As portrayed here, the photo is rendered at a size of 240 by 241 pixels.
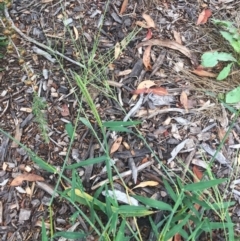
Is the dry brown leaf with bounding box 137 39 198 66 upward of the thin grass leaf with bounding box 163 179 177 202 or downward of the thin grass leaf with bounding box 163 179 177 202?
upward

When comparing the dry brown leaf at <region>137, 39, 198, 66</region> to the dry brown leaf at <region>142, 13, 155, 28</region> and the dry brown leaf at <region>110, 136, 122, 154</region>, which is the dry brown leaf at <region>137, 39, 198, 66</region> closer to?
the dry brown leaf at <region>142, 13, 155, 28</region>

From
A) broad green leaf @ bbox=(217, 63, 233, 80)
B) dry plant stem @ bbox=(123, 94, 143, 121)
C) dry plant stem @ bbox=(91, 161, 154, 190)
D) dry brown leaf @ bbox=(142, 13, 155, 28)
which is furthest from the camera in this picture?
dry brown leaf @ bbox=(142, 13, 155, 28)

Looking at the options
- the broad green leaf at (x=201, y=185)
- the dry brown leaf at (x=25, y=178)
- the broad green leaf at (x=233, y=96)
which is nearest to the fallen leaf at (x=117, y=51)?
the broad green leaf at (x=233, y=96)

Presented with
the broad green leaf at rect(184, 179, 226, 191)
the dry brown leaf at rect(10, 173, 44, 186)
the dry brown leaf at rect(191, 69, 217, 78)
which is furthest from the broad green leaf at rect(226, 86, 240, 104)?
the dry brown leaf at rect(10, 173, 44, 186)

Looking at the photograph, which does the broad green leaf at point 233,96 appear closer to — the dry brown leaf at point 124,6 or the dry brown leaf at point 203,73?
the dry brown leaf at point 203,73

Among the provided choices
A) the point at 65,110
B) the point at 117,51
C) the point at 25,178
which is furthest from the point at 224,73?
the point at 25,178

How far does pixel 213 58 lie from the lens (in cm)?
207

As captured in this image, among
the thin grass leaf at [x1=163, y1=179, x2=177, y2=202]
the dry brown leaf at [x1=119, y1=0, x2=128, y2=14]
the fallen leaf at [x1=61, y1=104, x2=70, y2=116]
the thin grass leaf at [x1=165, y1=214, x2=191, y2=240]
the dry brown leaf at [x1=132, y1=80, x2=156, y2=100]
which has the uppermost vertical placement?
the dry brown leaf at [x1=119, y1=0, x2=128, y2=14]

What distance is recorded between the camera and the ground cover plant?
170 cm

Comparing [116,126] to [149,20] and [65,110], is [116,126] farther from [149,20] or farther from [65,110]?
[149,20]

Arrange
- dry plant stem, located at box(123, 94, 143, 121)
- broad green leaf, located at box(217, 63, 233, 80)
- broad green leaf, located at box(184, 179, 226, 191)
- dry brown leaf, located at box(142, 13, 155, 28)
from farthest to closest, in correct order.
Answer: dry brown leaf, located at box(142, 13, 155, 28) < broad green leaf, located at box(217, 63, 233, 80) < dry plant stem, located at box(123, 94, 143, 121) < broad green leaf, located at box(184, 179, 226, 191)

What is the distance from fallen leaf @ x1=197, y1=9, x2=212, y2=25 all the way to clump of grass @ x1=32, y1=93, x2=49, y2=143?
800mm

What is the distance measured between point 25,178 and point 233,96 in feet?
2.81

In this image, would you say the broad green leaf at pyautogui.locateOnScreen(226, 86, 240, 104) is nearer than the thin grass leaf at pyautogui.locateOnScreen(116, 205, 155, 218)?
No
